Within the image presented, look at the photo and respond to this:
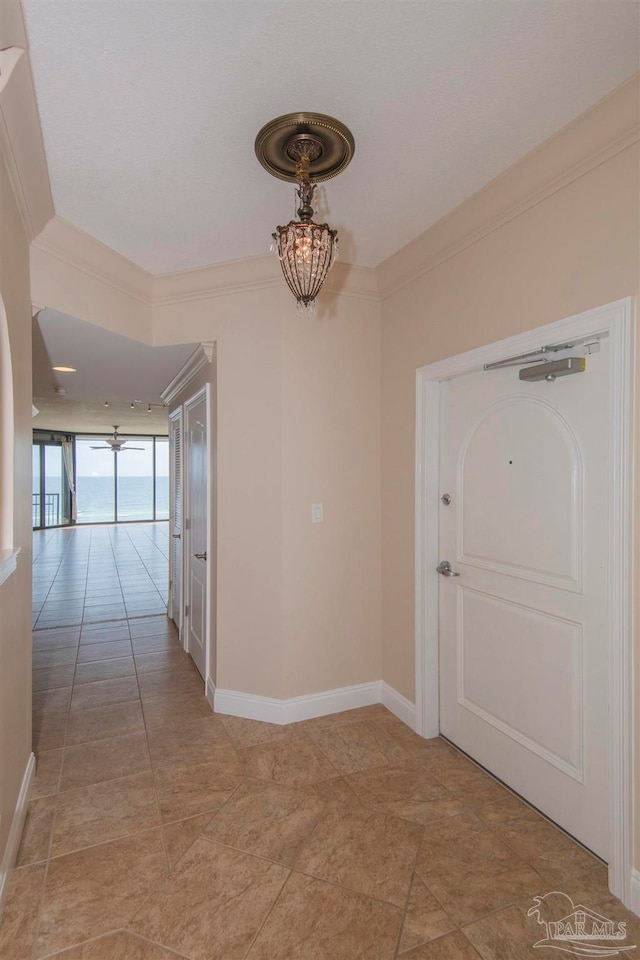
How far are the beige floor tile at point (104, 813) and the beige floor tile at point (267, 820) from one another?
12.2 inches

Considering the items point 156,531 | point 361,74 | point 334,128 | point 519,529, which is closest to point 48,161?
point 334,128

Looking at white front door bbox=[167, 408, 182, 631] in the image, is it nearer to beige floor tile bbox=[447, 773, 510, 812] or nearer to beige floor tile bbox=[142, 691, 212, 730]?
beige floor tile bbox=[142, 691, 212, 730]

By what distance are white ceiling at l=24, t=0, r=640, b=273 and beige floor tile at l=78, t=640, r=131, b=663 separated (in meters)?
3.27

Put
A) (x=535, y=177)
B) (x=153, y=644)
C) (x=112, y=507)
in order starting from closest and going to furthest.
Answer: (x=535, y=177) → (x=153, y=644) → (x=112, y=507)

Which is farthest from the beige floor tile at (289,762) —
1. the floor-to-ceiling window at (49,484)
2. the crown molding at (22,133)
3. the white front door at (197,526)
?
the floor-to-ceiling window at (49,484)

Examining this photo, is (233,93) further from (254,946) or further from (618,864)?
(618,864)

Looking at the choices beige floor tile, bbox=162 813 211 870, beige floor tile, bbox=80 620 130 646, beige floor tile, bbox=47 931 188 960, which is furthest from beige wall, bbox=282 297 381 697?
beige floor tile, bbox=80 620 130 646

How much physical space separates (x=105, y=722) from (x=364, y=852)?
1812mm

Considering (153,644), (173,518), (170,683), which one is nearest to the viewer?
(170,683)

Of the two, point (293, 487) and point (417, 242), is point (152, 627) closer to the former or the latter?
point (293, 487)

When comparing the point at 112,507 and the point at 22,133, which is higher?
the point at 22,133

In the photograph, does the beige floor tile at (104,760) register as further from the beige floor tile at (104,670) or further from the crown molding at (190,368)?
the crown molding at (190,368)

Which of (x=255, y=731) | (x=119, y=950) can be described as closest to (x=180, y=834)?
(x=119, y=950)

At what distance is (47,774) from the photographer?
7.86 feet
